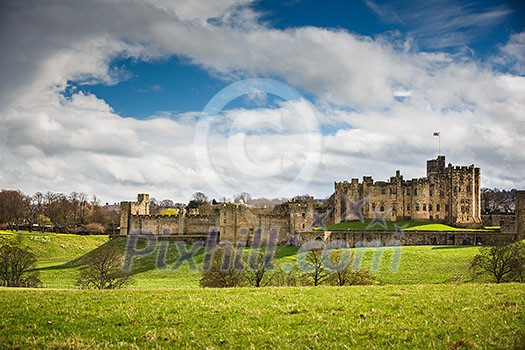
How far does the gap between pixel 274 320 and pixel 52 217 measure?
128892 mm

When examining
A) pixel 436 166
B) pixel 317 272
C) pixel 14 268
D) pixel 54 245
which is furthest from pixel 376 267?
pixel 54 245

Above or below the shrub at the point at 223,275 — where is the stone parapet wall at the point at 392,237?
above

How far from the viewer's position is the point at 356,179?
82875mm

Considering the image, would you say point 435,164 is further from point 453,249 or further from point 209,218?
point 209,218

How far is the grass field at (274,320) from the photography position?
1273 centimetres

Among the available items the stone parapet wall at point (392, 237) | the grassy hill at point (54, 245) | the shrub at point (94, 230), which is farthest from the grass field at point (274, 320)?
the shrub at point (94, 230)

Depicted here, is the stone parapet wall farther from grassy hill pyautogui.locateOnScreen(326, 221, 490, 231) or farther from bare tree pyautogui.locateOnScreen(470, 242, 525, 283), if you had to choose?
bare tree pyautogui.locateOnScreen(470, 242, 525, 283)

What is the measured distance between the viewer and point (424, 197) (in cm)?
8025

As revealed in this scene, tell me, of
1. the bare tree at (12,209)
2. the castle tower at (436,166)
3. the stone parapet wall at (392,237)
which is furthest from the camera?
the bare tree at (12,209)

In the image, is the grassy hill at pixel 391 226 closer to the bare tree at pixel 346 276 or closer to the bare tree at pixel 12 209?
the bare tree at pixel 346 276

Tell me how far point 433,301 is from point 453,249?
4317 cm

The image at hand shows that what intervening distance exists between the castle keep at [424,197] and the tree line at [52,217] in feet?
188

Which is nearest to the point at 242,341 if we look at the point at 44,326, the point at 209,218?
the point at 44,326

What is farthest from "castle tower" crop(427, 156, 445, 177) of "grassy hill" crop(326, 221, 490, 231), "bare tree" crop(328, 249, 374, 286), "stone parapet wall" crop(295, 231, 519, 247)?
"bare tree" crop(328, 249, 374, 286)
